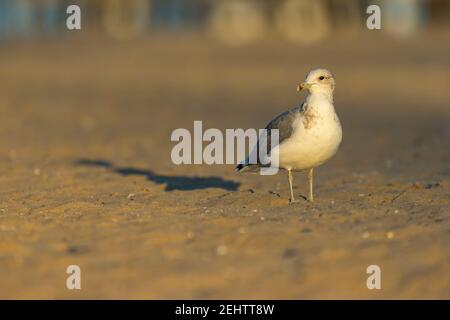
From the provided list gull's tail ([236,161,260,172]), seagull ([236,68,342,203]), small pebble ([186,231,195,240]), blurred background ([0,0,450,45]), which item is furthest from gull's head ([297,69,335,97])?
blurred background ([0,0,450,45])

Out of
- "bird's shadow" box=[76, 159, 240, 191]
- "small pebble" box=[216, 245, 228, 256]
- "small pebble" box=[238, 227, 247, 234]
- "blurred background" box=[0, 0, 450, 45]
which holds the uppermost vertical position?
"blurred background" box=[0, 0, 450, 45]

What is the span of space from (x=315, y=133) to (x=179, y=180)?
10.9 feet

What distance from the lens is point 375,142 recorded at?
16328mm

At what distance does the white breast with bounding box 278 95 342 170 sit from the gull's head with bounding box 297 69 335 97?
14cm

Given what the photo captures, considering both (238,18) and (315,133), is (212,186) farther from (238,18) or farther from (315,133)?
(238,18)

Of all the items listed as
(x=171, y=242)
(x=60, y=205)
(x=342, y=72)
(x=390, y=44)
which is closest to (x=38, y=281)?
(x=171, y=242)

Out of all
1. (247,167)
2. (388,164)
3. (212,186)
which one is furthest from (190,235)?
(388,164)

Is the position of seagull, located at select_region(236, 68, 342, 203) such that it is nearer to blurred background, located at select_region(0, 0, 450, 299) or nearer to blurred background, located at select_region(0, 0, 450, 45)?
blurred background, located at select_region(0, 0, 450, 299)

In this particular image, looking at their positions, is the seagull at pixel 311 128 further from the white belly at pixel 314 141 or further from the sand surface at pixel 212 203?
the sand surface at pixel 212 203

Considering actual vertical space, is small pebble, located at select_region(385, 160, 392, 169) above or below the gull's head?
below

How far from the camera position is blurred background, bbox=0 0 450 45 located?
A: 51.7 m

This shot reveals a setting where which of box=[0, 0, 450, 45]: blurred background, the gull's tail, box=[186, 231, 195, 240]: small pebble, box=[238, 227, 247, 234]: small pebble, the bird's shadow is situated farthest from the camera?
box=[0, 0, 450, 45]: blurred background

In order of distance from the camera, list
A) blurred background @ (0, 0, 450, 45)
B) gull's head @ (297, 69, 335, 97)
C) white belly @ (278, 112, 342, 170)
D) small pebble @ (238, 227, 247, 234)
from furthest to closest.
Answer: blurred background @ (0, 0, 450, 45), gull's head @ (297, 69, 335, 97), white belly @ (278, 112, 342, 170), small pebble @ (238, 227, 247, 234)

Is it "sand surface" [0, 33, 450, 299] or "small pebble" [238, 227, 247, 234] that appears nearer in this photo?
"sand surface" [0, 33, 450, 299]
